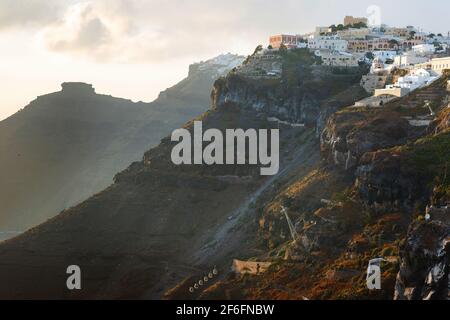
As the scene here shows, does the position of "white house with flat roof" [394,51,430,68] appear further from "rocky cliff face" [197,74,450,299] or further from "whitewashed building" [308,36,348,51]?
"whitewashed building" [308,36,348,51]

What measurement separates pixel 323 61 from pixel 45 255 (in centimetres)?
5250

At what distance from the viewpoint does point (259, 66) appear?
143 meters

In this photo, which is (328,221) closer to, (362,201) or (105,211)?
(362,201)

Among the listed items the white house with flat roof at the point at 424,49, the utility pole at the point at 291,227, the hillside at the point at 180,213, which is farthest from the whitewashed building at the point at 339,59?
the utility pole at the point at 291,227

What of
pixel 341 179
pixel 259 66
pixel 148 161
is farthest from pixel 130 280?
pixel 259 66

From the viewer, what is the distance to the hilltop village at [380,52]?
110 metres

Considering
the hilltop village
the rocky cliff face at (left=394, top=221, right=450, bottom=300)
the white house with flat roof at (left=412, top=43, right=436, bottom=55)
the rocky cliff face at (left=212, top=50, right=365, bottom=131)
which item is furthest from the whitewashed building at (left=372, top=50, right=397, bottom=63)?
the rocky cliff face at (left=394, top=221, right=450, bottom=300)

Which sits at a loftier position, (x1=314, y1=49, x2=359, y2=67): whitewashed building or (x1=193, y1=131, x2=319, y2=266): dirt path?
(x1=314, y1=49, x2=359, y2=67): whitewashed building

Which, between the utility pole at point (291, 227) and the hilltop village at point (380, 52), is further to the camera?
the hilltop village at point (380, 52)

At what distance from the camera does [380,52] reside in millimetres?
140750

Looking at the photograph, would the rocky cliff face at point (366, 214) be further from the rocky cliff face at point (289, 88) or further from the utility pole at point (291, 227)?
the rocky cliff face at point (289, 88)

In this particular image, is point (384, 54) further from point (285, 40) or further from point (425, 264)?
point (425, 264)

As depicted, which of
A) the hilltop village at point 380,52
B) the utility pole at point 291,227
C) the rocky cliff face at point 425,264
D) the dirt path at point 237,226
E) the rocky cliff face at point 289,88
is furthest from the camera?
the rocky cliff face at point 289,88

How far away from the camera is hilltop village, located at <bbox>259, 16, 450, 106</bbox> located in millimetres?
110188
